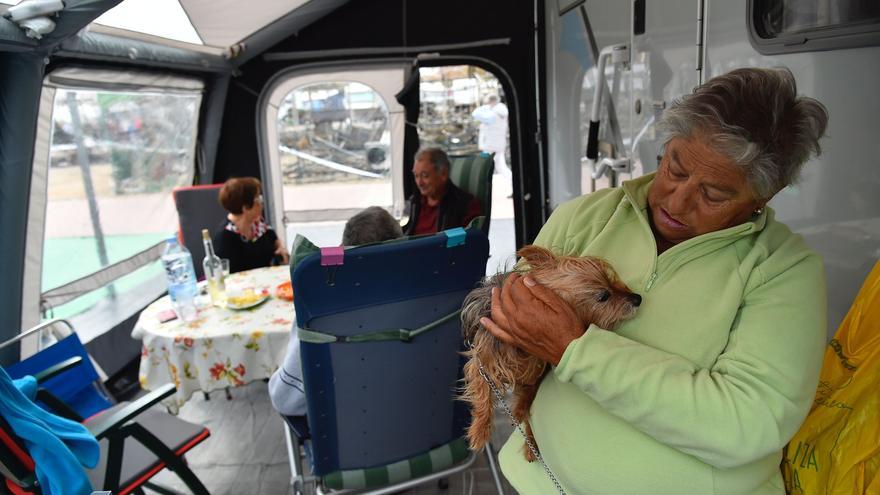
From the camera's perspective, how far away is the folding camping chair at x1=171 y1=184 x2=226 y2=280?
4.54m

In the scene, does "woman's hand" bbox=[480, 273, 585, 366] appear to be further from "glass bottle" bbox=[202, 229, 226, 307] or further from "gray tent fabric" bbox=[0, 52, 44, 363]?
"gray tent fabric" bbox=[0, 52, 44, 363]

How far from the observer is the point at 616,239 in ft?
3.99

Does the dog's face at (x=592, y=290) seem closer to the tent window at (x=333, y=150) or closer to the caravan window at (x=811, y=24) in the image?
the caravan window at (x=811, y=24)

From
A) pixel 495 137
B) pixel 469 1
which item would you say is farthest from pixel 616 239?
pixel 495 137

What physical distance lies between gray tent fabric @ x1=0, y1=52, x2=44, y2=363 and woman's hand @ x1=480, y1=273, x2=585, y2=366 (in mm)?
2845

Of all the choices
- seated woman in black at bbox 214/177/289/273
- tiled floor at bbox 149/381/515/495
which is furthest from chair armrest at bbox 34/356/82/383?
seated woman in black at bbox 214/177/289/273

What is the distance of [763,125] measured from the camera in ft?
3.27

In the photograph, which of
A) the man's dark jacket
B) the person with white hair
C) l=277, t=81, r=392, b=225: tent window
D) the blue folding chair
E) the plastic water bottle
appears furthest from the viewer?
the person with white hair

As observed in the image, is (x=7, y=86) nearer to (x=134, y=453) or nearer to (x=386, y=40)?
(x=134, y=453)

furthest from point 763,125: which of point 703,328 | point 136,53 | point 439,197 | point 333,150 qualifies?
point 333,150

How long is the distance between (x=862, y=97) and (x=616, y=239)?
2.08ft

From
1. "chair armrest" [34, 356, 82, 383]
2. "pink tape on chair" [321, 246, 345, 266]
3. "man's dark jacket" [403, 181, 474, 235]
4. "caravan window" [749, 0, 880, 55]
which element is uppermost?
"caravan window" [749, 0, 880, 55]

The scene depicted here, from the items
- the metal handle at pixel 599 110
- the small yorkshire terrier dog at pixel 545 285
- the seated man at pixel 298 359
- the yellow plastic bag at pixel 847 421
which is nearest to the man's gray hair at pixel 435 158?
the metal handle at pixel 599 110

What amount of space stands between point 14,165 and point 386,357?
2.30 meters
